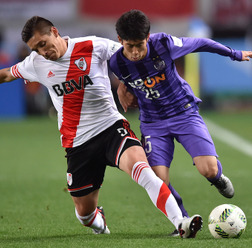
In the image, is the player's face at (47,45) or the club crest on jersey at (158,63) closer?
the player's face at (47,45)

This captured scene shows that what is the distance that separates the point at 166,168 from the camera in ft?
22.4

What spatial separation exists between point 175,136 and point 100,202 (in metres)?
2.37

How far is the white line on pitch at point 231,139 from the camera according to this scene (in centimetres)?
1484

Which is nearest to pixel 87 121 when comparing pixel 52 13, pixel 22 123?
pixel 22 123

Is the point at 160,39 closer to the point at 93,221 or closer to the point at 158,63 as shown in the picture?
the point at 158,63

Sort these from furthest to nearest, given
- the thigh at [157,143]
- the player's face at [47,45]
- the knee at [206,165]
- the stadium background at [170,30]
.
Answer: the stadium background at [170,30], the thigh at [157,143], the knee at [206,165], the player's face at [47,45]

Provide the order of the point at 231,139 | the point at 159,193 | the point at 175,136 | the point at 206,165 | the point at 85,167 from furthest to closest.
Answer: the point at 231,139 → the point at 175,136 → the point at 206,165 → the point at 85,167 → the point at 159,193

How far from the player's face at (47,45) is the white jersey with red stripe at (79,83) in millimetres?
133

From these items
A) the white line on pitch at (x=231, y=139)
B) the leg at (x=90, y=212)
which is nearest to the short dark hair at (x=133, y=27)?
the leg at (x=90, y=212)

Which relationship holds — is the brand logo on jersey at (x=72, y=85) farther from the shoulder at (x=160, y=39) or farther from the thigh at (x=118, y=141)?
the shoulder at (x=160, y=39)

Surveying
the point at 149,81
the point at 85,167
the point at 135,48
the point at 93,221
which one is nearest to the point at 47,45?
the point at 135,48

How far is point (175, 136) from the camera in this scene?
6.98 m

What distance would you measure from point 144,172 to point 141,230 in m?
1.14

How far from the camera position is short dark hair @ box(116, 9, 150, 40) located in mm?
6141
